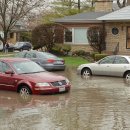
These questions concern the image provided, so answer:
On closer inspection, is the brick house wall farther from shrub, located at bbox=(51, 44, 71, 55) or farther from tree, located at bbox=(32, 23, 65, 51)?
tree, located at bbox=(32, 23, 65, 51)

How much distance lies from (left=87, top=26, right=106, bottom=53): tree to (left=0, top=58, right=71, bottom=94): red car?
20.2m

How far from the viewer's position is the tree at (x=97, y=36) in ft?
127

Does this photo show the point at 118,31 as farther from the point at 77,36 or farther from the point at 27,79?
the point at 27,79

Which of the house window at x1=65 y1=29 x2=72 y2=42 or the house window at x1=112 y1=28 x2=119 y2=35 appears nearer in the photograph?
the house window at x1=112 y1=28 x2=119 y2=35

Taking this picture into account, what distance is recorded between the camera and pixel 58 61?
29.0 m

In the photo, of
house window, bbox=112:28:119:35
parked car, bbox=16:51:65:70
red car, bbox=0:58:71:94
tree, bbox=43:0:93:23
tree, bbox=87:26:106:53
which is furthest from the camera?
tree, bbox=43:0:93:23

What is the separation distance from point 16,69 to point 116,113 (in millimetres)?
5932

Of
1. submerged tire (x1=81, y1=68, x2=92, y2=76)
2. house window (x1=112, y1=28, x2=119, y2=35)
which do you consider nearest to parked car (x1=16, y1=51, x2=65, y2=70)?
submerged tire (x1=81, y1=68, x2=92, y2=76)

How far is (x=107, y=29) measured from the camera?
39.7 meters

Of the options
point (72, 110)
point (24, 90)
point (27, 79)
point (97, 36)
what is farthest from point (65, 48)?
point (72, 110)

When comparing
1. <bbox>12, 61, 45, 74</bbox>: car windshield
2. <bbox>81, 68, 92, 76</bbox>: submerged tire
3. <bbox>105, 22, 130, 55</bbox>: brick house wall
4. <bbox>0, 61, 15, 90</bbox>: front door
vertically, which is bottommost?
<bbox>81, 68, 92, 76</bbox>: submerged tire

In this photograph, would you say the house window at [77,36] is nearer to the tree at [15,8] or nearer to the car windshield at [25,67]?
the tree at [15,8]

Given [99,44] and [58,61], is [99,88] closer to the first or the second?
[58,61]

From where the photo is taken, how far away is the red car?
17.2 meters
